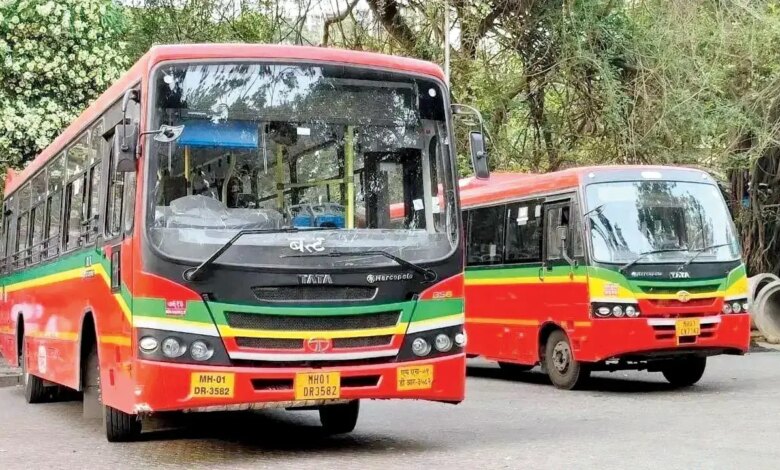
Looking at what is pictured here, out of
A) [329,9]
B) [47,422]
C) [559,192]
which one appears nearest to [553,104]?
[329,9]

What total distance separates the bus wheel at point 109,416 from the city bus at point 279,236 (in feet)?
1.61

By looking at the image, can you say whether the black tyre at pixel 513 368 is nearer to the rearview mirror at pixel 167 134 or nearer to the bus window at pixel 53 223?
the bus window at pixel 53 223

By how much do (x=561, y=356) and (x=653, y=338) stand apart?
1.58 m

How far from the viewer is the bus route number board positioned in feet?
45.2

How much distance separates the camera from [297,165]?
29.2 ft

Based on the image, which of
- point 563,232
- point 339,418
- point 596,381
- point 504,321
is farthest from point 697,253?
point 339,418

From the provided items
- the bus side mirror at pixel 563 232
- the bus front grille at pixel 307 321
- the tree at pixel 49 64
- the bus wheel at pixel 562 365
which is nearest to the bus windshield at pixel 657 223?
the bus side mirror at pixel 563 232

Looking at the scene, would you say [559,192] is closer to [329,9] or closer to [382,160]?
[382,160]

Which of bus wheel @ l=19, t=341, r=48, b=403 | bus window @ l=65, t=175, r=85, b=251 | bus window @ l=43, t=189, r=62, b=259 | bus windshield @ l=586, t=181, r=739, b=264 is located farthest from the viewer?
bus wheel @ l=19, t=341, r=48, b=403

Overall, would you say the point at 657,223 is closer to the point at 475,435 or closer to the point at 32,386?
the point at 475,435

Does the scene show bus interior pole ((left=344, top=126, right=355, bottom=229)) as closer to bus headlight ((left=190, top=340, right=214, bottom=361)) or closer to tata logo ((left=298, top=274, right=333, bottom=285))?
tata logo ((left=298, top=274, right=333, bottom=285))

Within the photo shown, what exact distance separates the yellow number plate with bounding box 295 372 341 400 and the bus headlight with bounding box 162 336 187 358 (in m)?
0.79

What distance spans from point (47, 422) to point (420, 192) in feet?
18.0

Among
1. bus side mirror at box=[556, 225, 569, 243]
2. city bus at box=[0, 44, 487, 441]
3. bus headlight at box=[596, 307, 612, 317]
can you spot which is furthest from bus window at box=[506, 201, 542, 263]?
city bus at box=[0, 44, 487, 441]
